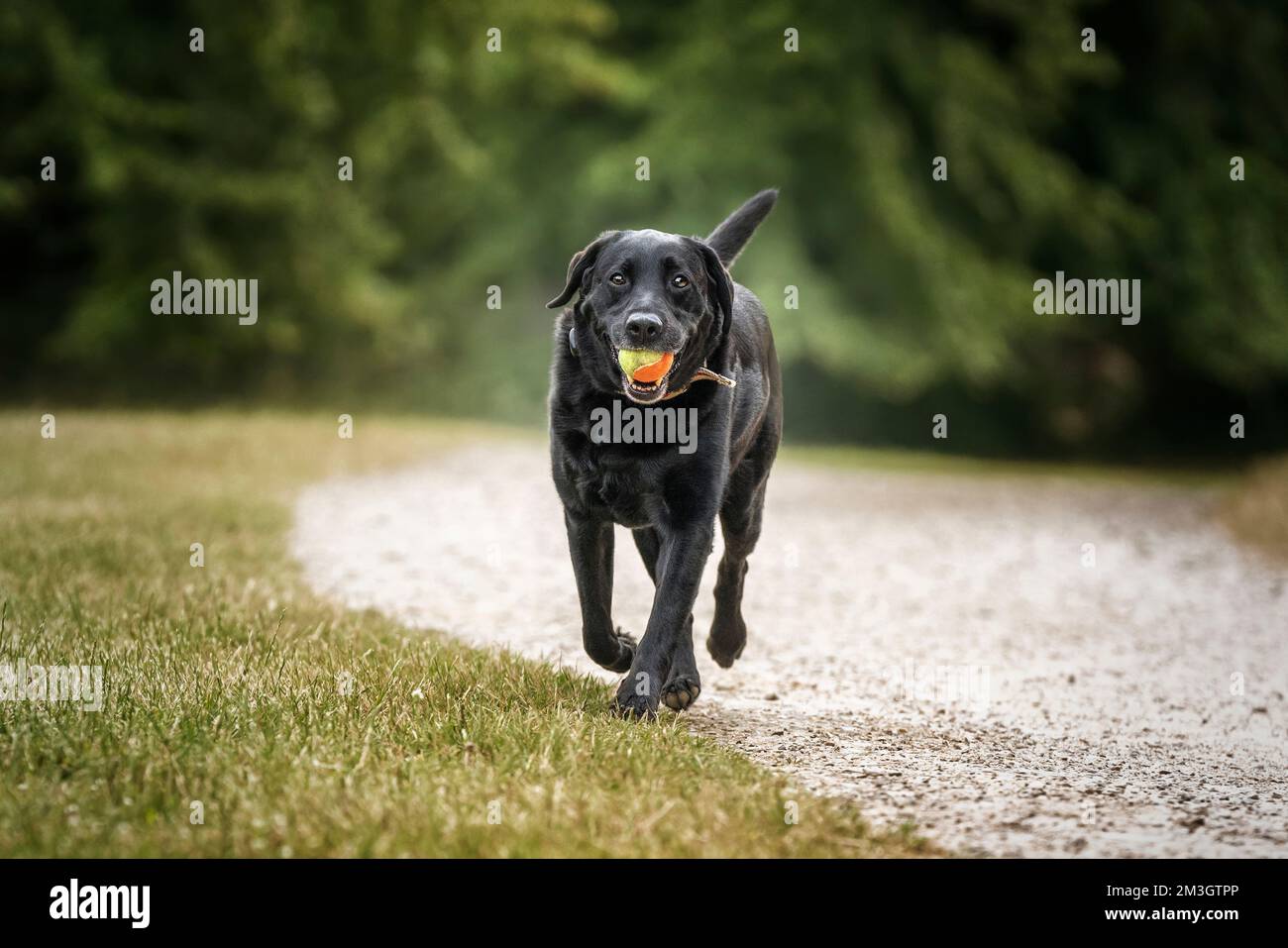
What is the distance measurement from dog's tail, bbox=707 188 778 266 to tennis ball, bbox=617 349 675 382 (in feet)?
3.47

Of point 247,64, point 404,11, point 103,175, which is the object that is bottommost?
point 103,175

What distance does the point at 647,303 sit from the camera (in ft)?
13.5

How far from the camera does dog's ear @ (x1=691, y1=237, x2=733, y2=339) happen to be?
4.41 m

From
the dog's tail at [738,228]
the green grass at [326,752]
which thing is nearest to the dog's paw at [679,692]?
the green grass at [326,752]

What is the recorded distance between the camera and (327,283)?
16781mm

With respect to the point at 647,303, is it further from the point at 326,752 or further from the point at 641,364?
the point at 326,752

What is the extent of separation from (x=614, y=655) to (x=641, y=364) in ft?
3.69

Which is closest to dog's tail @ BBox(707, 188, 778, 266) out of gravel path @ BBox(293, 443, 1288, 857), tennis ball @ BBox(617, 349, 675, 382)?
tennis ball @ BBox(617, 349, 675, 382)

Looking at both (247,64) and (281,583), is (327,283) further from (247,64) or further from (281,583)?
(281,583)

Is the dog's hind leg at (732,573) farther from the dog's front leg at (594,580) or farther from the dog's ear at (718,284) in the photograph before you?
the dog's ear at (718,284)

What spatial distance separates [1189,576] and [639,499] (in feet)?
20.0

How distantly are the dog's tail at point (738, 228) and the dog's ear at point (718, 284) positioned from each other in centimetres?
52

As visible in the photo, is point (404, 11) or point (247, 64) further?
point (404, 11)

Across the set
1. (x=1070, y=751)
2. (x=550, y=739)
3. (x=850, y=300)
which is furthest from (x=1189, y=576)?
(x=850, y=300)
